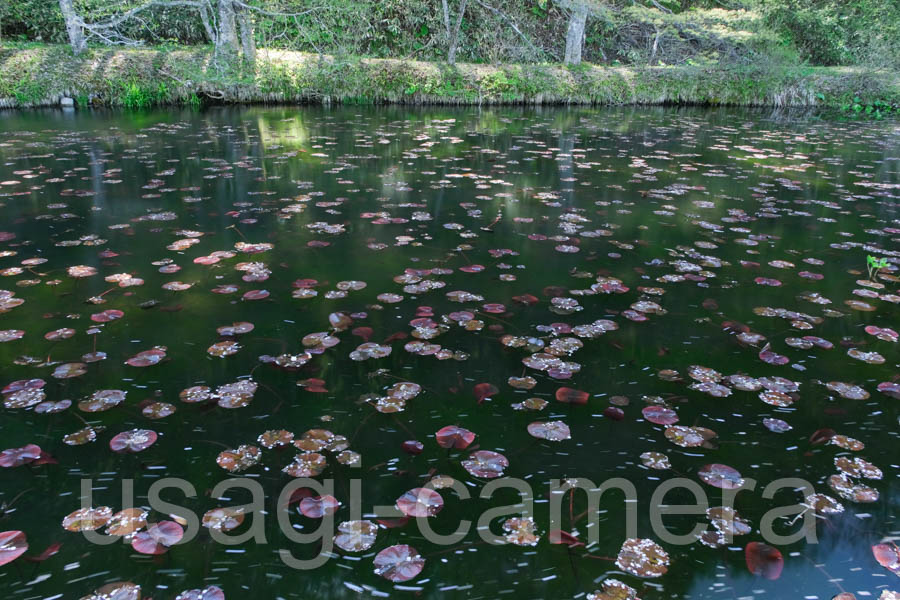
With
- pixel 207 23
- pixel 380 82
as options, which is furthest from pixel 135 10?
pixel 380 82

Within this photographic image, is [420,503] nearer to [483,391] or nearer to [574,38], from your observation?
[483,391]

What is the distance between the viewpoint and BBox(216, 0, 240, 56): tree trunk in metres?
13.8

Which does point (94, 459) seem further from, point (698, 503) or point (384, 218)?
point (384, 218)

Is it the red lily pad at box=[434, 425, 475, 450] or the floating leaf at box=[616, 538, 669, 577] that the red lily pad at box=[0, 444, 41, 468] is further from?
the floating leaf at box=[616, 538, 669, 577]

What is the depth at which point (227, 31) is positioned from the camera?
14.2m

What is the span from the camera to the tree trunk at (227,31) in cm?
1380

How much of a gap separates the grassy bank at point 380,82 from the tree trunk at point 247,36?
24 cm

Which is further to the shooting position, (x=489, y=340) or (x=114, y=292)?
(x=114, y=292)

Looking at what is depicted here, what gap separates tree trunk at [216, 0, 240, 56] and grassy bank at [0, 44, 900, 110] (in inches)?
18.9

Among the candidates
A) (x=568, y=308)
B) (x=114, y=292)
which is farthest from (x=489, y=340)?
(x=114, y=292)

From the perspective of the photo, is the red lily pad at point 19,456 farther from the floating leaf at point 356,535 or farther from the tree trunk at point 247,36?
the tree trunk at point 247,36

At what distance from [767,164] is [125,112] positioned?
11.7 metres

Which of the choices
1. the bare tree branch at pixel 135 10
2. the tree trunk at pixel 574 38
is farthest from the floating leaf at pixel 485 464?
the tree trunk at pixel 574 38

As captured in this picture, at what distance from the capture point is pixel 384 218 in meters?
4.65
